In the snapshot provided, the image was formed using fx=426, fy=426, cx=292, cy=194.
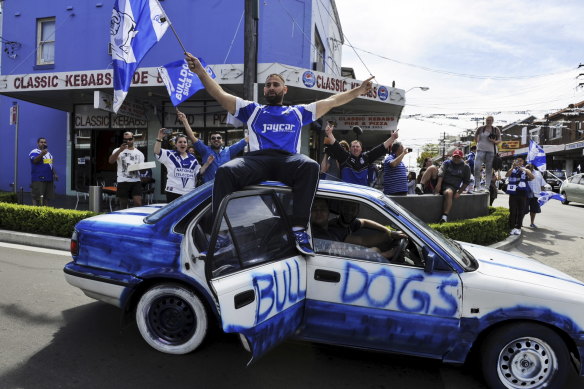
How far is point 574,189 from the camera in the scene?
1967cm

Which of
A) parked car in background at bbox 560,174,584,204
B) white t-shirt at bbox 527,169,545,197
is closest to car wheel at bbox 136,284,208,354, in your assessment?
white t-shirt at bbox 527,169,545,197

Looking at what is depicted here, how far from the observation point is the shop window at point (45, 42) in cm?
1546

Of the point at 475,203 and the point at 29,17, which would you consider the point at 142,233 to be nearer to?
the point at 475,203

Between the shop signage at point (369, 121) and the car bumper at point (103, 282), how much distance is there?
12.7 metres

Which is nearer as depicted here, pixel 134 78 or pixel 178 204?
pixel 178 204

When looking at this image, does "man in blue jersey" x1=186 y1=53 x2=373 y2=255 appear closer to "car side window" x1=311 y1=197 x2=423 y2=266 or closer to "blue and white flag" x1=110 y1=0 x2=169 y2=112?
"car side window" x1=311 y1=197 x2=423 y2=266

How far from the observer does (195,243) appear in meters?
Answer: 3.18

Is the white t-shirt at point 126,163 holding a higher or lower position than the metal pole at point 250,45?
lower

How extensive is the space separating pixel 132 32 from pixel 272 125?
4.00 m

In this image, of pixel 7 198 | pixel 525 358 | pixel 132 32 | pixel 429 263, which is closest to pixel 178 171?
pixel 132 32

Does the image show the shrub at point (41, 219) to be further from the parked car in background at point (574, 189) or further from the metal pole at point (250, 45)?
the parked car in background at point (574, 189)

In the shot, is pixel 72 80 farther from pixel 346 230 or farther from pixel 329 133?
pixel 346 230

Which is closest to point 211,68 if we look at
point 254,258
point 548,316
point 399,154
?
point 399,154

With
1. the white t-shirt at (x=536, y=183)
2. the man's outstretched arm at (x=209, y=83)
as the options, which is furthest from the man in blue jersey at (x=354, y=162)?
the white t-shirt at (x=536, y=183)
